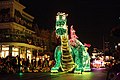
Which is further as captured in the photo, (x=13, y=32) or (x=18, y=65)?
(x=13, y=32)

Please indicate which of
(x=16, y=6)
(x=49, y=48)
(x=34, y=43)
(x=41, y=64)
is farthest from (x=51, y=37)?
(x=41, y=64)

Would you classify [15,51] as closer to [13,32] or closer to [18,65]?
[13,32]

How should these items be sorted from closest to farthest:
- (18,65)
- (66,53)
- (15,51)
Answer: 1. (18,65)
2. (66,53)
3. (15,51)

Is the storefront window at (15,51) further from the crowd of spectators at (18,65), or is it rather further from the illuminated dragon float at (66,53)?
the illuminated dragon float at (66,53)

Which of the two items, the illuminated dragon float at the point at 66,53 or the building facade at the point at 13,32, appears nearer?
the illuminated dragon float at the point at 66,53

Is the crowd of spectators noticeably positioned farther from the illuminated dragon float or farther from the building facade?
the building facade

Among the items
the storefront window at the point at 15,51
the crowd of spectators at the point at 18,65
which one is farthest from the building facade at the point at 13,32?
the crowd of spectators at the point at 18,65

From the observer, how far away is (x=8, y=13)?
1860 inches

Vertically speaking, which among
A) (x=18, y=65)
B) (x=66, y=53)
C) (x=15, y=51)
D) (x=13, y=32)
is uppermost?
(x=13, y=32)

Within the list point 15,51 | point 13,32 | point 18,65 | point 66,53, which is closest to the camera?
point 18,65

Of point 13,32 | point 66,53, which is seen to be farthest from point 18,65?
point 13,32

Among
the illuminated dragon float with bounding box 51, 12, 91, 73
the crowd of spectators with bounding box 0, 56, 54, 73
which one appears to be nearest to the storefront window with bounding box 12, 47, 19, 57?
the crowd of spectators with bounding box 0, 56, 54, 73

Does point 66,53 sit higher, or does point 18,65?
point 66,53

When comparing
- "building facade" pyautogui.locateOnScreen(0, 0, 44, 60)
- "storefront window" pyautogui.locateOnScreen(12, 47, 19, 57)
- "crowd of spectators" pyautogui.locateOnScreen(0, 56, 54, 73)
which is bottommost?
"crowd of spectators" pyautogui.locateOnScreen(0, 56, 54, 73)
